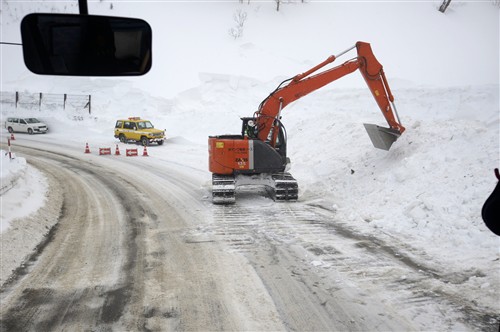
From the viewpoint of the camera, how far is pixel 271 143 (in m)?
12.5

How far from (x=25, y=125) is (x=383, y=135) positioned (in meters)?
27.5

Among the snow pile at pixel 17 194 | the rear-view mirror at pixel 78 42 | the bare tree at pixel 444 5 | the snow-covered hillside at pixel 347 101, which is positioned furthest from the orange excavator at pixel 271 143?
the bare tree at pixel 444 5

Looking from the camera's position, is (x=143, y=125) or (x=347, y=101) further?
(x=143, y=125)

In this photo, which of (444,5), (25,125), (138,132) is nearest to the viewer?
A: (138,132)

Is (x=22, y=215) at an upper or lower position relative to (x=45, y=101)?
lower

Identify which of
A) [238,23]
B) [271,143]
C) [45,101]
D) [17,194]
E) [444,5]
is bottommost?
[17,194]

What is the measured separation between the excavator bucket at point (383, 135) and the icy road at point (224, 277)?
12.6 ft

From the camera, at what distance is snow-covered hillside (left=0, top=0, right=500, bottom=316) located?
935 cm

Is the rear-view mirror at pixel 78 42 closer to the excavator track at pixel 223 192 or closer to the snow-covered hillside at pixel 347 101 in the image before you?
the snow-covered hillside at pixel 347 101

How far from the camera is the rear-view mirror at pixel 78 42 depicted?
9.17 ft

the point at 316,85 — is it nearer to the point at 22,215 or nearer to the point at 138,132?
the point at 22,215

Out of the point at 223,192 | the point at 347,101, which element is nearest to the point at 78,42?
the point at 223,192

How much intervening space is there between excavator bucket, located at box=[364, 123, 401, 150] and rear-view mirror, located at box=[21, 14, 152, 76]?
37.3 ft

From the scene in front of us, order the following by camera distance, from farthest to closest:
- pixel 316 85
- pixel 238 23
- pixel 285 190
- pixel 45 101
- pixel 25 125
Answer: pixel 238 23, pixel 45 101, pixel 25 125, pixel 316 85, pixel 285 190
